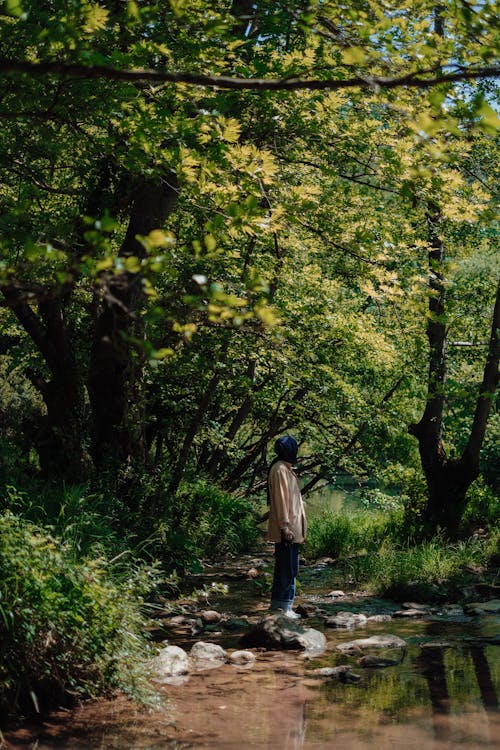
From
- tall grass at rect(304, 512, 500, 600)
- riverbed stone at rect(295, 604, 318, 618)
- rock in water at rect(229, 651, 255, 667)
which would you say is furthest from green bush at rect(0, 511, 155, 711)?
tall grass at rect(304, 512, 500, 600)

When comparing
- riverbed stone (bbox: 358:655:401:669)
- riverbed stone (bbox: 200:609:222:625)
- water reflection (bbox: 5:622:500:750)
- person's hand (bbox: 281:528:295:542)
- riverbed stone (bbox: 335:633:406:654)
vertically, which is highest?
person's hand (bbox: 281:528:295:542)

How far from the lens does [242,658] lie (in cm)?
714

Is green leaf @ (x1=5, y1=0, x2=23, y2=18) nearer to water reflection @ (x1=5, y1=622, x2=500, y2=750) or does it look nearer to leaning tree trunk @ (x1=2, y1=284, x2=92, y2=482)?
water reflection @ (x1=5, y1=622, x2=500, y2=750)

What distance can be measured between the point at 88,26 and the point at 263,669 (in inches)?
206

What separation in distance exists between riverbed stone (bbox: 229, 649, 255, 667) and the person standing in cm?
144

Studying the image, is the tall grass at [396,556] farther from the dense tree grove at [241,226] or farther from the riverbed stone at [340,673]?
the riverbed stone at [340,673]

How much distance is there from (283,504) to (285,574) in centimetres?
77

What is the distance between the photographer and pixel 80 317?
1242cm

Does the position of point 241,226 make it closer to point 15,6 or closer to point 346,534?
point 15,6

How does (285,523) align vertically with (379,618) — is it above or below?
above

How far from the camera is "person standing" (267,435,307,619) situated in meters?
8.54

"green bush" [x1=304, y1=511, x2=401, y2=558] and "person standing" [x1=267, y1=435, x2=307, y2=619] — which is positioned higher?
"person standing" [x1=267, y1=435, x2=307, y2=619]

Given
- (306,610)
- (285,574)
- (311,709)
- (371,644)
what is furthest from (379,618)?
(311,709)

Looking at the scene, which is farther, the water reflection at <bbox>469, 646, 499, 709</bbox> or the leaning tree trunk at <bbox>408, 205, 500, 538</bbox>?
the leaning tree trunk at <bbox>408, 205, 500, 538</bbox>
